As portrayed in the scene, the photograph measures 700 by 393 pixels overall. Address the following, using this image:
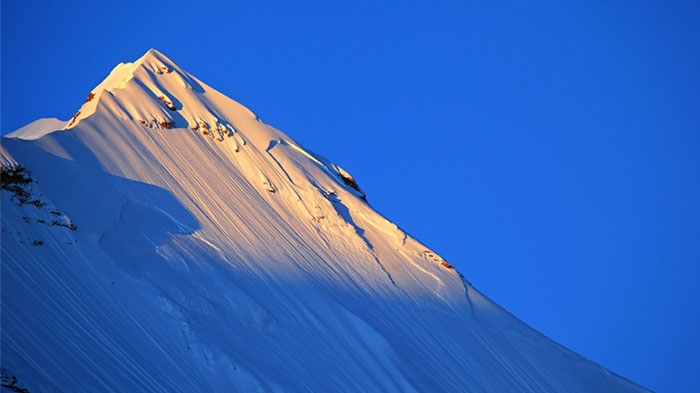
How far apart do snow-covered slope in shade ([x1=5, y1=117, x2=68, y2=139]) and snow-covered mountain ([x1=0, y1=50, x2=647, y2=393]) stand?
12.6ft

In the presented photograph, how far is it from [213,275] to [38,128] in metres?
16.8

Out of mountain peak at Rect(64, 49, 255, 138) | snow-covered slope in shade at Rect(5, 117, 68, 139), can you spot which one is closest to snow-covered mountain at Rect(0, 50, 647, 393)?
mountain peak at Rect(64, 49, 255, 138)

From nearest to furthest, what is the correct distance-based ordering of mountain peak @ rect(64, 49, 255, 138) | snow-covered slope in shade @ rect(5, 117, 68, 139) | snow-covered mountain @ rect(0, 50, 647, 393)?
snow-covered mountain @ rect(0, 50, 647, 393)
mountain peak @ rect(64, 49, 255, 138)
snow-covered slope in shade @ rect(5, 117, 68, 139)

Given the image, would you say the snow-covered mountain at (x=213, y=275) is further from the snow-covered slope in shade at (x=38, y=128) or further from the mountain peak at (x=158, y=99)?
the snow-covered slope in shade at (x=38, y=128)

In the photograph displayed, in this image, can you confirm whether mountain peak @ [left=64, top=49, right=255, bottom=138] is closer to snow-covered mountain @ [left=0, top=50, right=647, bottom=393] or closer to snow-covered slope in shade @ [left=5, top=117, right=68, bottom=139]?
snow-covered mountain @ [left=0, top=50, right=647, bottom=393]

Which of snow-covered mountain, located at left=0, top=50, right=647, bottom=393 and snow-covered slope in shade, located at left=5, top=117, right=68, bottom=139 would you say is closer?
snow-covered mountain, located at left=0, top=50, right=647, bottom=393

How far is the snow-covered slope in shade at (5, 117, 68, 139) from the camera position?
3012 centimetres

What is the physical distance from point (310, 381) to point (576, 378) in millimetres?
12177

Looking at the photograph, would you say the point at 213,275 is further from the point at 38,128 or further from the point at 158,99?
the point at 38,128

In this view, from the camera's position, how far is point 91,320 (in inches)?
590

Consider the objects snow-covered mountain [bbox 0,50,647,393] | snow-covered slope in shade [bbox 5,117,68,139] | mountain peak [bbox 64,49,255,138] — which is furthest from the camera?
snow-covered slope in shade [bbox 5,117,68,139]

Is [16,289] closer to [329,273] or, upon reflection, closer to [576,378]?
[329,273]

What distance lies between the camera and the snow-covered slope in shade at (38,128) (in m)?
30.1

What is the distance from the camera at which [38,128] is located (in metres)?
31.2
